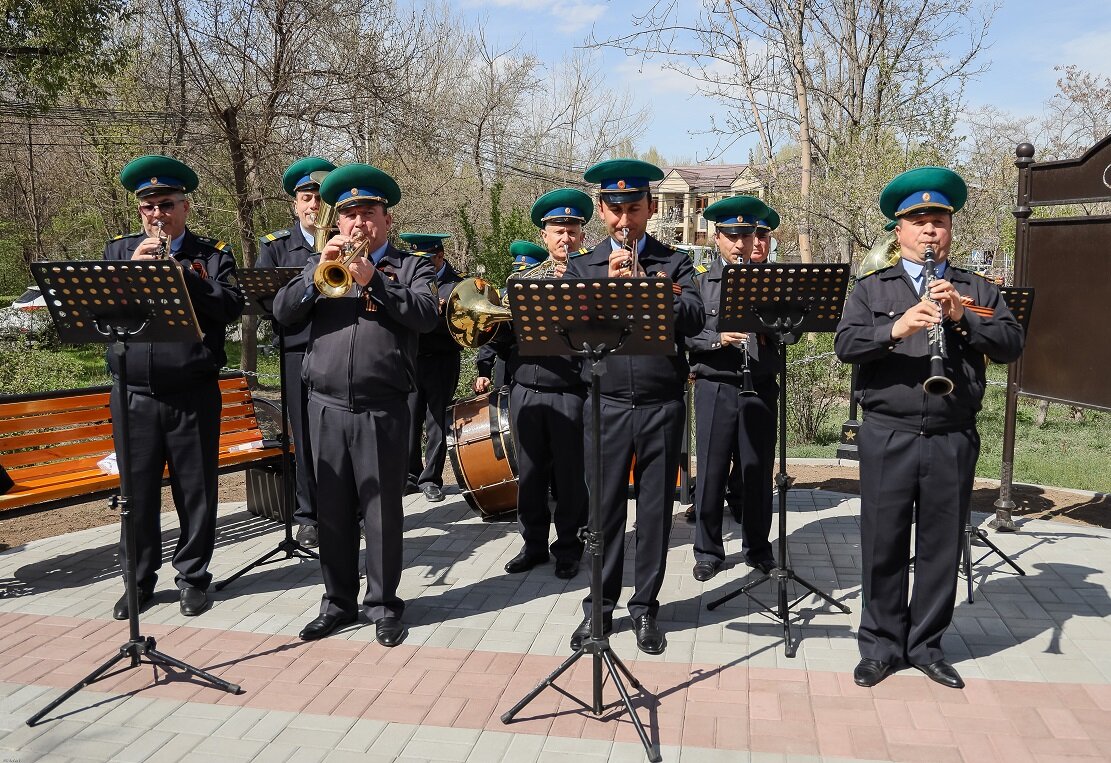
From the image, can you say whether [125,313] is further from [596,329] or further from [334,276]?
[596,329]

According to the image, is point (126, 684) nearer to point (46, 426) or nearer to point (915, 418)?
point (46, 426)

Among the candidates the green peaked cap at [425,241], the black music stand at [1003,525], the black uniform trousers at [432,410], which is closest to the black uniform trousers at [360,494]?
the black uniform trousers at [432,410]

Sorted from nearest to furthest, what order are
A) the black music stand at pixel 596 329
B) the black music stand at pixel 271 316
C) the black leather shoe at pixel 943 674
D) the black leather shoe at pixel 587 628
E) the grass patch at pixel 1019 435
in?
the black music stand at pixel 596 329 → the black leather shoe at pixel 943 674 → the black leather shoe at pixel 587 628 → the black music stand at pixel 271 316 → the grass patch at pixel 1019 435

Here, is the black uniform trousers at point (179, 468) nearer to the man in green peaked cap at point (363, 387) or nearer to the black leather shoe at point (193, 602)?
the black leather shoe at point (193, 602)

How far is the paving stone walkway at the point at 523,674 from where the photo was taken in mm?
3643

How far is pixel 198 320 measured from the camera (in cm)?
486

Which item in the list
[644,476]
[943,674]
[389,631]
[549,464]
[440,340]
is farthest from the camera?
[440,340]

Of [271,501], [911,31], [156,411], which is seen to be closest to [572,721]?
[156,411]

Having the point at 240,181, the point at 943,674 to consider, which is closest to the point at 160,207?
the point at 943,674

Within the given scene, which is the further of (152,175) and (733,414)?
(733,414)

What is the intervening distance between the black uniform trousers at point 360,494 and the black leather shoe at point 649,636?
1358 mm

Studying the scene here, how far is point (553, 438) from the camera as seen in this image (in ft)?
18.8

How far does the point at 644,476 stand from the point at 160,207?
320cm

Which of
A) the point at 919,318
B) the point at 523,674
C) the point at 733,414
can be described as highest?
the point at 919,318
